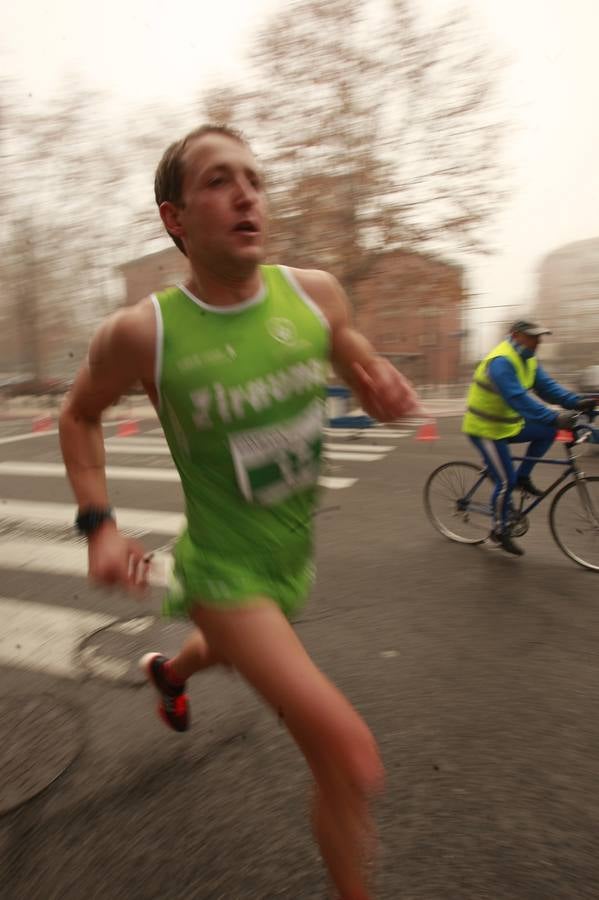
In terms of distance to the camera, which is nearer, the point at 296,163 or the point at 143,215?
the point at 296,163

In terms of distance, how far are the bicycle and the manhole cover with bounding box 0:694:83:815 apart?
355 cm

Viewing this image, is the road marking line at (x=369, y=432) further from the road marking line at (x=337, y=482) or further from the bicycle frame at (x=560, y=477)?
the bicycle frame at (x=560, y=477)

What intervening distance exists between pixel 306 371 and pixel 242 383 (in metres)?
0.20

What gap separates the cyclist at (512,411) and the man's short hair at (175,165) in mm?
3412

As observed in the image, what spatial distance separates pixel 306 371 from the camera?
1882 mm

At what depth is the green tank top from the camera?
5.82ft

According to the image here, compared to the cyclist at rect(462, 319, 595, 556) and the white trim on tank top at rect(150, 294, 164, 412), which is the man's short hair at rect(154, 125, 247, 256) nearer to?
the white trim on tank top at rect(150, 294, 164, 412)

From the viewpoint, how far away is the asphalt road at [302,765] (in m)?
2.22

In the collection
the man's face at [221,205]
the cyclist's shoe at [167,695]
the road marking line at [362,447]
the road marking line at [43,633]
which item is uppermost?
the man's face at [221,205]

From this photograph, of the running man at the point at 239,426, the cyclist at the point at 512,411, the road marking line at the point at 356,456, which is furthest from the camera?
the road marking line at the point at 356,456

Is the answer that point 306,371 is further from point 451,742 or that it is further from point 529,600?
point 529,600

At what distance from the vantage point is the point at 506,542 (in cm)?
536

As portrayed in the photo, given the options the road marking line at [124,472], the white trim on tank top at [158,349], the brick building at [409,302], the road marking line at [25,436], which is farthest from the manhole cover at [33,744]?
the brick building at [409,302]

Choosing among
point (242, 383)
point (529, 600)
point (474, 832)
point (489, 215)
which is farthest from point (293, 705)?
point (489, 215)
